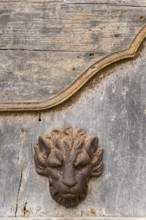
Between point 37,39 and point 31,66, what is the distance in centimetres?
8

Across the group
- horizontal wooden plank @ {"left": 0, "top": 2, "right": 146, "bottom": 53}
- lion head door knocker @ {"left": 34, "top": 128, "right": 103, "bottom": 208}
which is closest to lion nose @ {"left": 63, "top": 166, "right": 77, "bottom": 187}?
lion head door knocker @ {"left": 34, "top": 128, "right": 103, "bottom": 208}

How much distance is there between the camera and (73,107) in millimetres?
1543

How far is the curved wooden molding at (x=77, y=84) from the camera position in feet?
5.05

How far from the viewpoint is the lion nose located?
1.41m

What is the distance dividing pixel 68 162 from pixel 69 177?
4cm

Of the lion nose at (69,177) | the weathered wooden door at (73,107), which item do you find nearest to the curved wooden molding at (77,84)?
the weathered wooden door at (73,107)

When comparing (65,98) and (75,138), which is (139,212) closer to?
(75,138)

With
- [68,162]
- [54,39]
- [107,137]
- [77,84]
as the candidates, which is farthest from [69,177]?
[54,39]

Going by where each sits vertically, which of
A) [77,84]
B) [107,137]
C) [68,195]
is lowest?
[68,195]

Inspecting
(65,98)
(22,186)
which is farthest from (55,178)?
(65,98)

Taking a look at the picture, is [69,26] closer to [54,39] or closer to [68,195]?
[54,39]

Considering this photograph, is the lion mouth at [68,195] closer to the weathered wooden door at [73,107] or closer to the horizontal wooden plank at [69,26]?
the weathered wooden door at [73,107]

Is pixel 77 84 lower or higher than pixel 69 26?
lower

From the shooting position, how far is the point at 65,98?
154 cm
